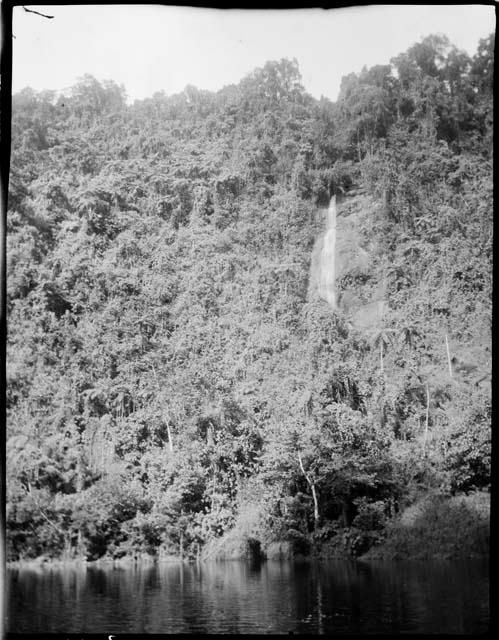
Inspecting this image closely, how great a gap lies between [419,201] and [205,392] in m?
2.16

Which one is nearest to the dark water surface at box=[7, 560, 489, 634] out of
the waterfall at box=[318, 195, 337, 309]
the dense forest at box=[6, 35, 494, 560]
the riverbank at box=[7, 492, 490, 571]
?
the riverbank at box=[7, 492, 490, 571]

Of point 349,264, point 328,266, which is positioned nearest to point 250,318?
point 328,266

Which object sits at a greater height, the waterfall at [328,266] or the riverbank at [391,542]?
the waterfall at [328,266]

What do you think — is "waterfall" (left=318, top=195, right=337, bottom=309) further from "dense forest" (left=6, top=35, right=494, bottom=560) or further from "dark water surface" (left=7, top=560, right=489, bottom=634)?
"dark water surface" (left=7, top=560, right=489, bottom=634)

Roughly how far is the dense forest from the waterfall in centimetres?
7

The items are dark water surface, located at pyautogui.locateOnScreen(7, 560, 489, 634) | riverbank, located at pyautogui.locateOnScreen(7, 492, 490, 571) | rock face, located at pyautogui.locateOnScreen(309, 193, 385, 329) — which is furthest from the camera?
rock face, located at pyautogui.locateOnScreen(309, 193, 385, 329)

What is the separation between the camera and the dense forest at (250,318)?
15.8 feet

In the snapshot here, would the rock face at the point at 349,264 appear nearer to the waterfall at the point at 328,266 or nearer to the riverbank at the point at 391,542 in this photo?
the waterfall at the point at 328,266

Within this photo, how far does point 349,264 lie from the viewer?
16.9 feet

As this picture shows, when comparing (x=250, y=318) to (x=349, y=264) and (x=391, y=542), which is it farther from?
(x=391, y=542)

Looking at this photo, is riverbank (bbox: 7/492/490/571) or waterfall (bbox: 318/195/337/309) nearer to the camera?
riverbank (bbox: 7/492/490/571)

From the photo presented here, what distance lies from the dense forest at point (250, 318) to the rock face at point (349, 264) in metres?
0.02

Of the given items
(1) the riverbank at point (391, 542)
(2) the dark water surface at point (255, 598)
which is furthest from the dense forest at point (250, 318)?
(2) the dark water surface at point (255, 598)

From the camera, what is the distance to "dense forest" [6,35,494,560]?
15.8 ft
